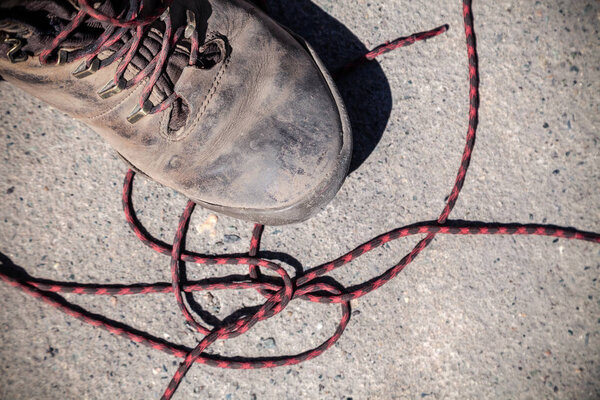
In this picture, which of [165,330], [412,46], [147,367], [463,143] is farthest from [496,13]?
[147,367]

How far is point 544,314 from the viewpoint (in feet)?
4.68

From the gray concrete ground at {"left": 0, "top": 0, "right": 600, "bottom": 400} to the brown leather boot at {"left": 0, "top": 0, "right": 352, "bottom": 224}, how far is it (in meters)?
0.32

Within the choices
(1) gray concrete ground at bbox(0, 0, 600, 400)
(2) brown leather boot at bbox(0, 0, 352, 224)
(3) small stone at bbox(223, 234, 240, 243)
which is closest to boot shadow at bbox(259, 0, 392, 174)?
(1) gray concrete ground at bbox(0, 0, 600, 400)

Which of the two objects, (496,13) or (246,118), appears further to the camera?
(496,13)

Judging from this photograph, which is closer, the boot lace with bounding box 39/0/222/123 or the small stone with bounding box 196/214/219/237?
the boot lace with bounding box 39/0/222/123

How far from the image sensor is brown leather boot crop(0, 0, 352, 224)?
91 centimetres

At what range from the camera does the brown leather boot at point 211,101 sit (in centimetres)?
91

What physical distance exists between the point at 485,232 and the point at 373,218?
0.39 metres

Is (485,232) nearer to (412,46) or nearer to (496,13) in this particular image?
(412,46)

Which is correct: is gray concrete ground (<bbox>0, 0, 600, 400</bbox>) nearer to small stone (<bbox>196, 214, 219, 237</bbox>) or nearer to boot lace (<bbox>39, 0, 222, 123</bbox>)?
small stone (<bbox>196, 214, 219, 237</bbox>)

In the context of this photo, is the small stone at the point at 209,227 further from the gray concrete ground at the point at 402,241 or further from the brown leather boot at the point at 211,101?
the brown leather boot at the point at 211,101

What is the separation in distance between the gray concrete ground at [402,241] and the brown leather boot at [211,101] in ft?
1.04

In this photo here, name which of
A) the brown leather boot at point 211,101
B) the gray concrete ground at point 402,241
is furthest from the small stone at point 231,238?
the brown leather boot at point 211,101


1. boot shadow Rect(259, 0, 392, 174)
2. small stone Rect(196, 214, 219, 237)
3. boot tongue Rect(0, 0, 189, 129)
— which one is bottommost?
small stone Rect(196, 214, 219, 237)
